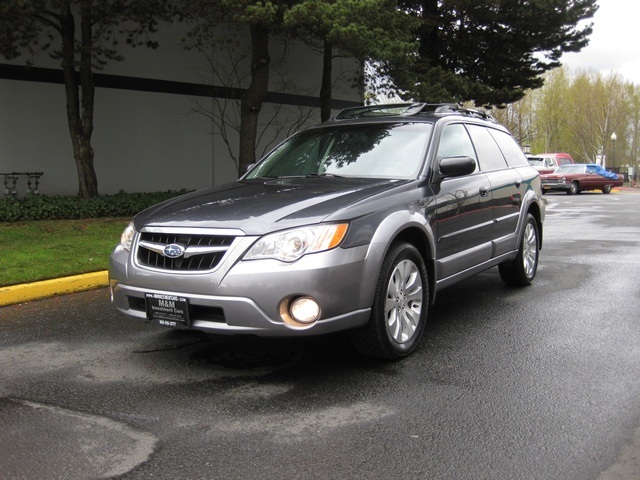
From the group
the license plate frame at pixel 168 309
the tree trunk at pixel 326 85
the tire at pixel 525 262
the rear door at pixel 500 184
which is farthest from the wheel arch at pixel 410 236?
the tree trunk at pixel 326 85

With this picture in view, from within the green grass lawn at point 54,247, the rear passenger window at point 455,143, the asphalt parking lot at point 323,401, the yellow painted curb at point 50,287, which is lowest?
the asphalt parking lot at point 323,401

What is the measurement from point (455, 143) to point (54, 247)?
19.4 ft

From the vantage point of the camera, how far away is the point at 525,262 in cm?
705

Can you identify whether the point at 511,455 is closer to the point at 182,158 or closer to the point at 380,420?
the point at 380,420

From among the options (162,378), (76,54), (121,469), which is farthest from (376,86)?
(121,469)

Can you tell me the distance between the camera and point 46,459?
306 centimetres

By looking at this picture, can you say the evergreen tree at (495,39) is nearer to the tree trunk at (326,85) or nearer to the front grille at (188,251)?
the tree trunk at (326,85)

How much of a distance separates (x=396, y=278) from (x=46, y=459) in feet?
7.95

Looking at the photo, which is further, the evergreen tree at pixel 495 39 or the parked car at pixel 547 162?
the parked car at pixel 547 162

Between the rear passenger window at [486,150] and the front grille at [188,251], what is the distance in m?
3.10

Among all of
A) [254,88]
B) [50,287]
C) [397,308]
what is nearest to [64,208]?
[254,88]

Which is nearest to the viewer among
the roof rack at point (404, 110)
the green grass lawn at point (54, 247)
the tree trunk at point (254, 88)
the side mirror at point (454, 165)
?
the side mirror at point (454, 165)

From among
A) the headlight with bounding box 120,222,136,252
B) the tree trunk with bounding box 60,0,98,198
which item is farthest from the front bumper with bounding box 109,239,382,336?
the tree trunk with bounding box 60,0,98,198

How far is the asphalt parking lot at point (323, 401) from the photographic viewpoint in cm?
302
